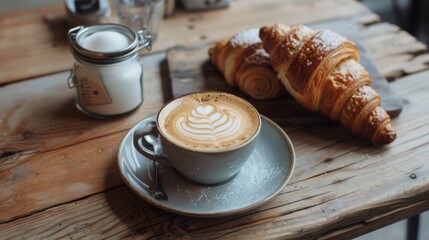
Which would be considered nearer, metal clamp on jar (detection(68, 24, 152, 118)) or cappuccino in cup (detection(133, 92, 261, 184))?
cappuccino in cup (detection(133, 92, 261, 184))

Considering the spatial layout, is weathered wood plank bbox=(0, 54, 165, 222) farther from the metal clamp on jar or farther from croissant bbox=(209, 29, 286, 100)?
croissant bbox=(209, 29, 286, 100)

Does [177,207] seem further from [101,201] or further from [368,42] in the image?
[368,42]

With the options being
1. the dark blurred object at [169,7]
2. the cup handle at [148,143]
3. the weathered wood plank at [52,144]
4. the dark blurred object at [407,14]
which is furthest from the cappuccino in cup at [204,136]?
the dark blurred object at [407,14]

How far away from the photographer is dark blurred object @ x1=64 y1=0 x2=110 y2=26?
1.17m

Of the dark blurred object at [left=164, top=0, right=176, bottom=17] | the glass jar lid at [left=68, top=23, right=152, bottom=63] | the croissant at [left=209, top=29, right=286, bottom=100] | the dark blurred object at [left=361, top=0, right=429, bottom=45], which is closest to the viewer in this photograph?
the glass jar lid at [left=68, top=23, right=152, bottom=63]

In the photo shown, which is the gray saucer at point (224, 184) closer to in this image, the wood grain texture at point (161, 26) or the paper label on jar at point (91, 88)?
the paper label on jar at point (91, 88)

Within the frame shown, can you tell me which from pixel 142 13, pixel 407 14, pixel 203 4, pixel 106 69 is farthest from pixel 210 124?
pixel 407 14

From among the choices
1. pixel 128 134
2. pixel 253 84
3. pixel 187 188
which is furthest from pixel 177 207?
pixel 253 84

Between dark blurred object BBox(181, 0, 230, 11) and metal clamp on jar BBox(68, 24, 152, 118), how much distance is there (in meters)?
0.43

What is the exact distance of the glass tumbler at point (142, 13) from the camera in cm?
117

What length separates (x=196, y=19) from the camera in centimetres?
129

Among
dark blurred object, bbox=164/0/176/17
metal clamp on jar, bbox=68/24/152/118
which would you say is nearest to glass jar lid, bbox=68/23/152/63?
metal clamp on jar, bbox=68/24/152/118

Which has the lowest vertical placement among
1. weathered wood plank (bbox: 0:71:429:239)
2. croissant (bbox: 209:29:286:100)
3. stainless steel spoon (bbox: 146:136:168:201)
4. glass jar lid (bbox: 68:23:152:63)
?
weathered wood plank (bbox: 0:71:429:239)

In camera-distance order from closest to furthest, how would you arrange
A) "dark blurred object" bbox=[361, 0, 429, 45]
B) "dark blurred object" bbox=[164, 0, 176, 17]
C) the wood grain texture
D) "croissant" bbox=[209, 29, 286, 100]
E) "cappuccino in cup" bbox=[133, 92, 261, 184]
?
"cappuccino in cup" bbox=[133, 92, 261, 184], "croissant" bbox=[209, 29, 286, 100], the wood grain texture, "dark blurred object" bbox=[164, 0, 176, 17], "dark blurred object" bbox=[361, 0, 429, 45]
